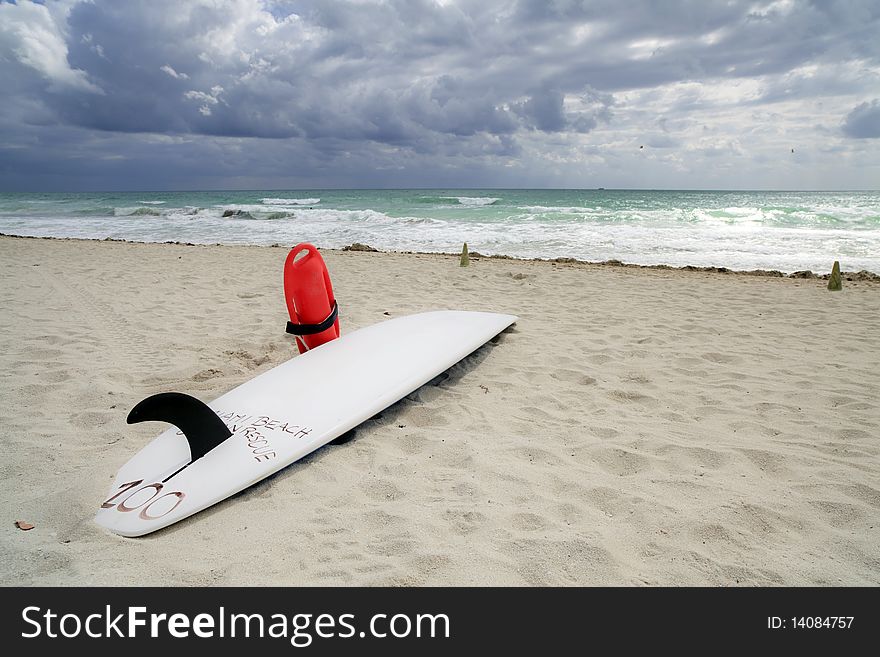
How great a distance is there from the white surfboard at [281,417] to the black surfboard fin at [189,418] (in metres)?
0.05

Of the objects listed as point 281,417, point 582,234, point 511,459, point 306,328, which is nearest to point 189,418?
point 281,417

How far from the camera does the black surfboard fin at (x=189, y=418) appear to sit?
212 centimetres

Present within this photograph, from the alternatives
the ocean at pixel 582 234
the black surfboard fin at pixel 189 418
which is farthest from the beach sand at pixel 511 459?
the ocean at pixel 582 234

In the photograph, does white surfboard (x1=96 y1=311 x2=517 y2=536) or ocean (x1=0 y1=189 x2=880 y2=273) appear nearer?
white surfboard (x1=96 y1=311 x2=517 y2=536)

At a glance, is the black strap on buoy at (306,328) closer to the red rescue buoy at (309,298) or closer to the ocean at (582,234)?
the red rescue buoy at (309,298)

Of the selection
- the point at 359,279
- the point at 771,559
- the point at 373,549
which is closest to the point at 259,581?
the point at 373,549

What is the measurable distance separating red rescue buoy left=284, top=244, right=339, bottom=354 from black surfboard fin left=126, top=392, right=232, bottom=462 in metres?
0.95

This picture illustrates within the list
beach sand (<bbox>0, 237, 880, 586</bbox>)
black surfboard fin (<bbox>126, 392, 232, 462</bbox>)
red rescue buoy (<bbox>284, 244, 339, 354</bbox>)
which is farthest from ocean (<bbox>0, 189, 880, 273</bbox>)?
black surfboard fin (<bbox>126, 392, 232, 462</bbox>)

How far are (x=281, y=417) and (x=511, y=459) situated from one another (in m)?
1.08

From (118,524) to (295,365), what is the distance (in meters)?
1.32

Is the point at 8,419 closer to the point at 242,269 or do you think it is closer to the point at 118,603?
the point at 118,603

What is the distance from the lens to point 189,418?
222cm

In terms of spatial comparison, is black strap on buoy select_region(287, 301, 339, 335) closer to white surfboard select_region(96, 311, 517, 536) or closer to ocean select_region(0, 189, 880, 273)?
white surfboard select_region(96, 311, 517, 536)

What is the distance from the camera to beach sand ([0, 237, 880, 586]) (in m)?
1.72
